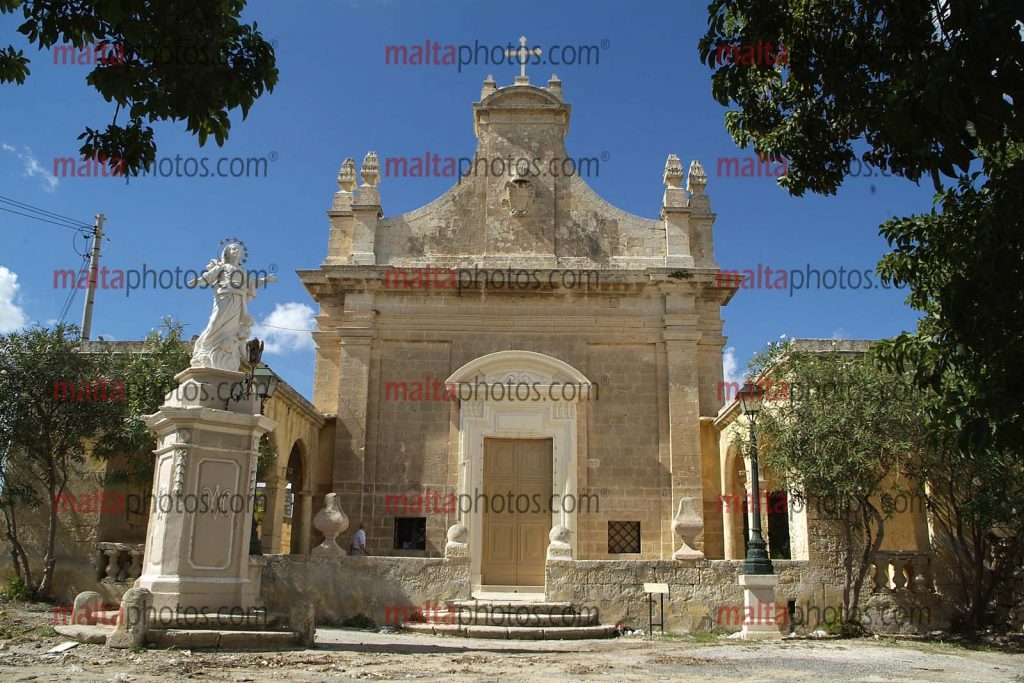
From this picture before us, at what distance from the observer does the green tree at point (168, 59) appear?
245 inches

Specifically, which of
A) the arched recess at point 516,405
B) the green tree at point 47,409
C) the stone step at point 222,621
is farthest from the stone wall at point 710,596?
the green tree at point 47,409

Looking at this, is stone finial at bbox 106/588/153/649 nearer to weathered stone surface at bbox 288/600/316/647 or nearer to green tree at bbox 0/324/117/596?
weathered stone surface at bbox 288/600/316/647

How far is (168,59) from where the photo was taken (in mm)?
6289

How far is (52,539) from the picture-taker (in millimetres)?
15594

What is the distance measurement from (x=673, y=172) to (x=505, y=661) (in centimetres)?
1313

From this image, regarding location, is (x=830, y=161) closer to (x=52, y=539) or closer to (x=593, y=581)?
(x=593, y=581)

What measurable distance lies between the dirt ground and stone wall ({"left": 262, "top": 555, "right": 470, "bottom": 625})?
1497 millimetres

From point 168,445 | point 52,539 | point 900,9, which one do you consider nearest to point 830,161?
point 900,9

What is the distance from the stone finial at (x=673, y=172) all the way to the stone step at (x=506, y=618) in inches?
402

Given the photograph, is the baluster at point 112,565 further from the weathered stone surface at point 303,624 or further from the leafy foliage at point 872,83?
the leafy foliage at point 872,83

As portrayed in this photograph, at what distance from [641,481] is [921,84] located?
45.4 feet

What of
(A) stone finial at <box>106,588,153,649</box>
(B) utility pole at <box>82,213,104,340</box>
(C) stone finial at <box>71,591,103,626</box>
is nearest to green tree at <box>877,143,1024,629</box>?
(A) stone finial at <box>106,588,153,649</box>

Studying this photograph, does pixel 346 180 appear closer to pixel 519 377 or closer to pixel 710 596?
pixel 519 377

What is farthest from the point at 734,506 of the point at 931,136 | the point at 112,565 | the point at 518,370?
the point at 931,136
